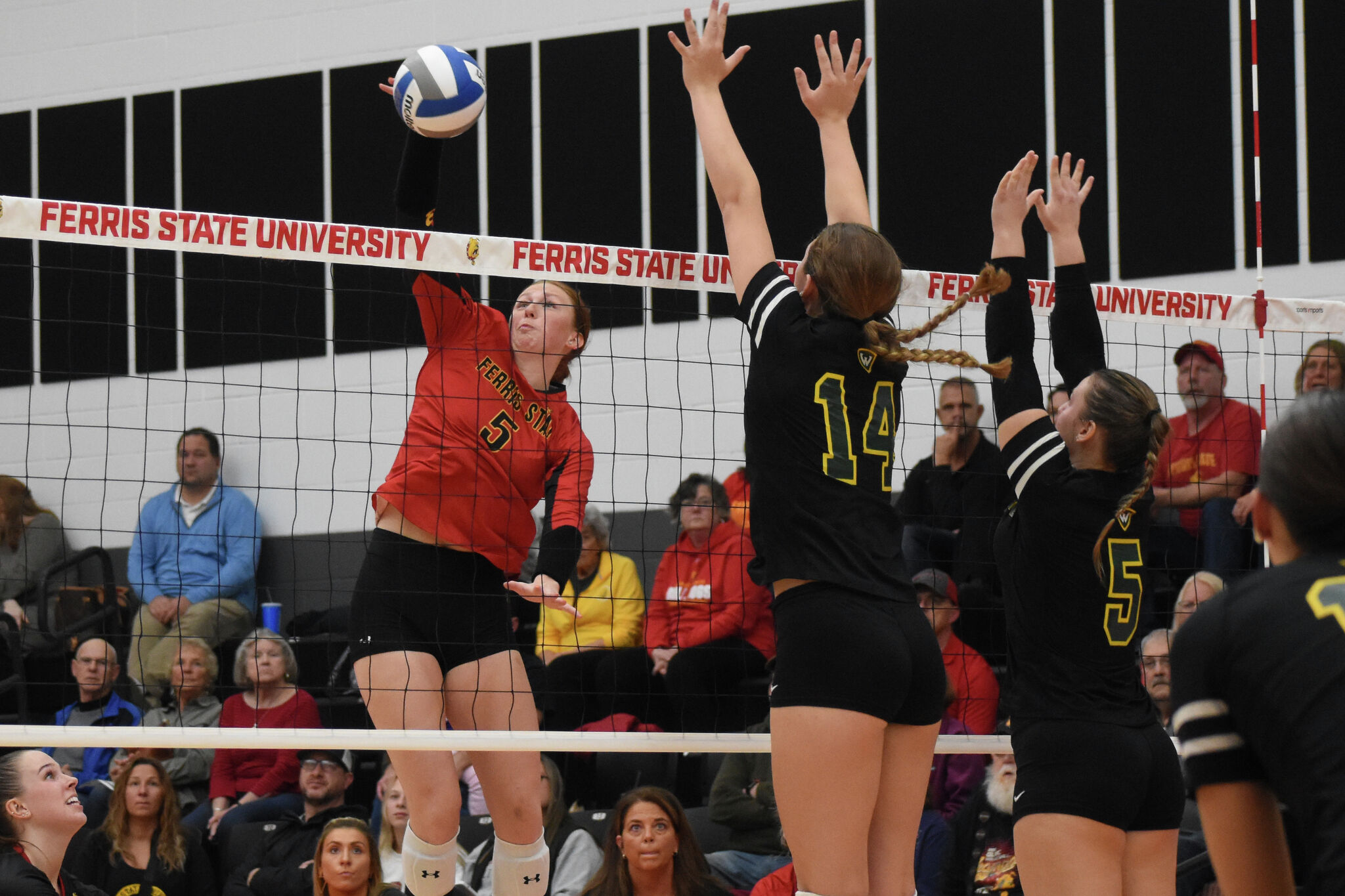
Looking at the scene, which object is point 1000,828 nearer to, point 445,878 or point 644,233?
point 445,878

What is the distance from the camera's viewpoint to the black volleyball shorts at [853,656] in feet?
11.1

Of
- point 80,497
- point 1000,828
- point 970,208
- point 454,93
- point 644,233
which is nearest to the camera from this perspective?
point 454,93

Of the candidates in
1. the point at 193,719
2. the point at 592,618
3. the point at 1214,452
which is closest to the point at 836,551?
the point at 1214,452

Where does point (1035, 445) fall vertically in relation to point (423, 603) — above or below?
above

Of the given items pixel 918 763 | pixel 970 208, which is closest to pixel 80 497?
pixel 970 208

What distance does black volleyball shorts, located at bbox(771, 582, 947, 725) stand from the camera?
3.39 m

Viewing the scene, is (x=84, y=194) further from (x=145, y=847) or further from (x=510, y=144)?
(x=145, y=847)

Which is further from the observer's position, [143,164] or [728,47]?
[143,164]

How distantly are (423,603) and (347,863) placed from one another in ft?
8.85

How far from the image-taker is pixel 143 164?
35.4 feet

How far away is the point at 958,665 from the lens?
712 centimetres

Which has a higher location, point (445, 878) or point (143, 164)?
point (143, 164)

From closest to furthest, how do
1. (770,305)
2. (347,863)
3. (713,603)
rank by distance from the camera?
(770,305) < (347,863) < (713,603)

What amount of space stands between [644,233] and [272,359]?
2.81 metres
